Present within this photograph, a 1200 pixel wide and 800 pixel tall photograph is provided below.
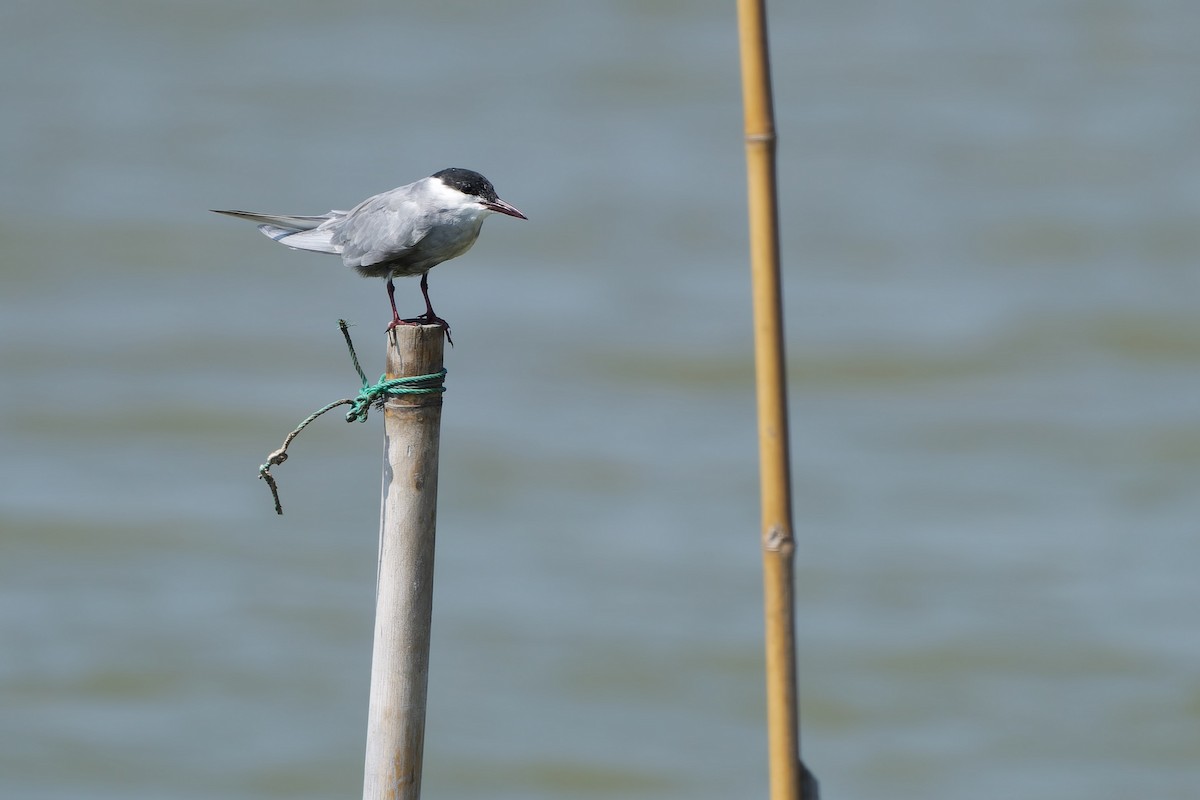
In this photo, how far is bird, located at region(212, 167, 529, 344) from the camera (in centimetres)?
349

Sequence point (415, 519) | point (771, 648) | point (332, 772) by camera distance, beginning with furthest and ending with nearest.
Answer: point (332, 772)
point (415, 519)
point (771, 648)

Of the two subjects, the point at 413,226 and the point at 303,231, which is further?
the point at 303,231

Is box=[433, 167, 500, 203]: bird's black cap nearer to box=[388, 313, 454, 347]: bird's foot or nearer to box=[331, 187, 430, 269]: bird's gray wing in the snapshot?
box=[331, 187, 430, 269]: bird's gray wing

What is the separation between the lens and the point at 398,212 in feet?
11.5

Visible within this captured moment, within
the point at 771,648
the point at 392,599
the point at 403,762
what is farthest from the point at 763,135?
the point at 403,762

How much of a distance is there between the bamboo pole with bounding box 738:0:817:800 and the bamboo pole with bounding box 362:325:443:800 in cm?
106

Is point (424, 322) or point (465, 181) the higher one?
point (465, 181)

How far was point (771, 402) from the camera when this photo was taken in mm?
2047

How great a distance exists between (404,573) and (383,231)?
93cm

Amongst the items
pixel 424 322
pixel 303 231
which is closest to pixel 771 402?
pixel 424 322

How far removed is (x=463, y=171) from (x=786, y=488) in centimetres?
172

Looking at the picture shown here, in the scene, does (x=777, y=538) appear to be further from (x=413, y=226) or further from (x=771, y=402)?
(x=413, y=226)

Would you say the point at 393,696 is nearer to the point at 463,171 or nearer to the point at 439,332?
the point at 439,332

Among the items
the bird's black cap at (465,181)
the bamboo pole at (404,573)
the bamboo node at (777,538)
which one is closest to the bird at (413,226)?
the bird's black cap at (465,181)
